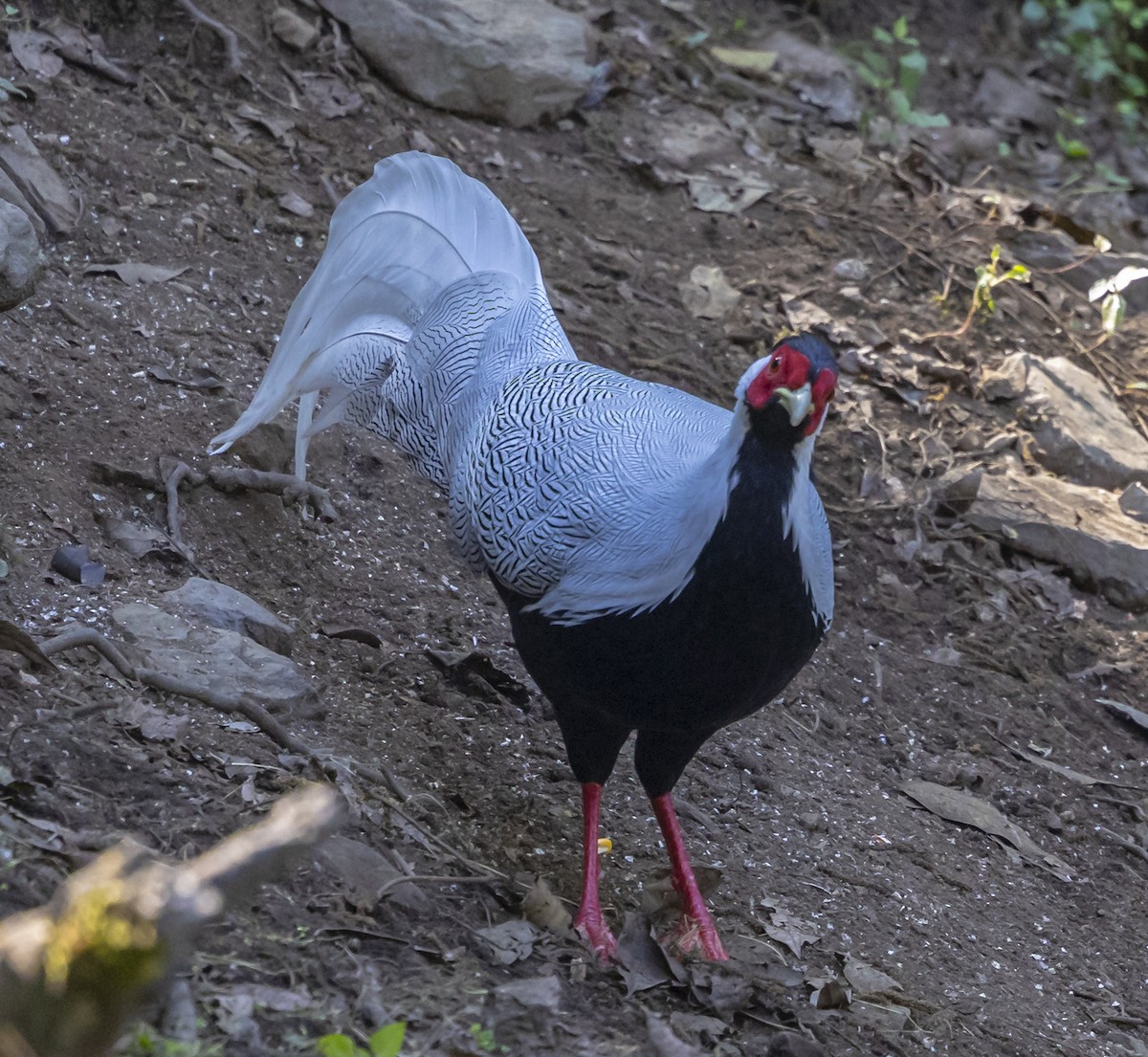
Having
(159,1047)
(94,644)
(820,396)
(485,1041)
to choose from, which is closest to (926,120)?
(820,396)

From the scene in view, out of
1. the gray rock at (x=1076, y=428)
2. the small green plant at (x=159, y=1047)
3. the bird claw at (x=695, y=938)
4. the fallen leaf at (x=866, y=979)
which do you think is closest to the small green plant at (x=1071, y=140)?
the gray rock at (x=1076, y=428)

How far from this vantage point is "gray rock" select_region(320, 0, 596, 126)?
661 cm

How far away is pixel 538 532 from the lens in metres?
3.45

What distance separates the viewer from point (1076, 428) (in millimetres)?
6230

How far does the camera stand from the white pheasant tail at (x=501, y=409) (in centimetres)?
317

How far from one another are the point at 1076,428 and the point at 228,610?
411cm

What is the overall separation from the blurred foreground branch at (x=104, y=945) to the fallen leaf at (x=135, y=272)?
378cm

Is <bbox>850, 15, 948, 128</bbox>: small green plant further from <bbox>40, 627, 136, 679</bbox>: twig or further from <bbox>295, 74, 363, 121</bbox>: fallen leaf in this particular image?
<bbox>40, 627, 136, 679</bbox>: twig

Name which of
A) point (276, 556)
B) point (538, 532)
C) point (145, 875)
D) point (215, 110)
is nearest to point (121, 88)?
point (215, 110)

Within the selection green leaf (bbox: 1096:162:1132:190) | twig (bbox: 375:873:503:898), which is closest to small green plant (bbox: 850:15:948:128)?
green leaf (bbox: 1096:162:1132:190)

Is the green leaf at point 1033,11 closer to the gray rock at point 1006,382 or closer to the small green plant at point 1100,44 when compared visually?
the small green plant at point 1100,44

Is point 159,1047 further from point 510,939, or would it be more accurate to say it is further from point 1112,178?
point 1112,178

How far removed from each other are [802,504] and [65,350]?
2764mm

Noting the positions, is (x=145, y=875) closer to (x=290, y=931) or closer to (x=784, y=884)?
(x=290, y=931)
